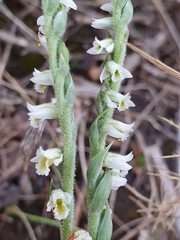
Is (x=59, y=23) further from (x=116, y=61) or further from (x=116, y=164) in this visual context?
(x=116, y=164)

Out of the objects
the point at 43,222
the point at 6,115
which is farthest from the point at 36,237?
the point at 6,115

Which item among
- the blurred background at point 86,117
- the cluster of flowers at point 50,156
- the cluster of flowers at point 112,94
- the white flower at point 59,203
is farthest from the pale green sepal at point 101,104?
the blurred background at point 86,117

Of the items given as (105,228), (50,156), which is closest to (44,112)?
(50,156)

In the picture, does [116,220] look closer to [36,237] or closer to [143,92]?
[36,237]

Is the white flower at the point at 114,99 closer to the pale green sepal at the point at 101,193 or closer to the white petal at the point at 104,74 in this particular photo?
the white petal at the point at 104,74

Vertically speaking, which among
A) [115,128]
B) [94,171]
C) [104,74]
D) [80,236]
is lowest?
[80,236]

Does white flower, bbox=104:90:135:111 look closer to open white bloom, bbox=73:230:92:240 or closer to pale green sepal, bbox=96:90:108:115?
pale green sepal, bbox=96:90:108:115
